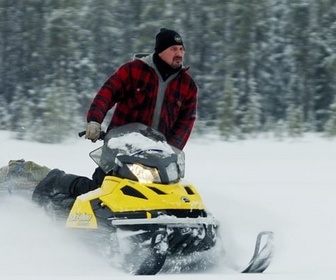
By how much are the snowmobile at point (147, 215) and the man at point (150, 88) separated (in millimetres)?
323

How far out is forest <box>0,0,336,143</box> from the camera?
19.1 m

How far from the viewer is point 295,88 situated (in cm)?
2117

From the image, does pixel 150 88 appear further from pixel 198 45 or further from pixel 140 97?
pixel 198 45

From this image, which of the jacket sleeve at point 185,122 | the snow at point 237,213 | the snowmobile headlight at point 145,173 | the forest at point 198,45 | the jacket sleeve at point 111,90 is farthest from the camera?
the forest at point 198,45

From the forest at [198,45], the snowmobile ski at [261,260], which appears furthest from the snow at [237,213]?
the forest at [198,45]

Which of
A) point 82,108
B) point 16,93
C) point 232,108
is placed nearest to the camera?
point 232,108

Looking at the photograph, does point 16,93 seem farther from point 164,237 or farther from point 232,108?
point 164,237

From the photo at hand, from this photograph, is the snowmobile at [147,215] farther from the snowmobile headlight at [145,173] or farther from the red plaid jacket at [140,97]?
the red plaid jacket at [140,97]

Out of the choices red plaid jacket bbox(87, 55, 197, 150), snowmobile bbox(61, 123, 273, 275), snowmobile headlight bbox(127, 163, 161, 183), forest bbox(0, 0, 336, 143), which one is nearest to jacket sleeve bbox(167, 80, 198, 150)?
red plaid jacket bbox(87, 55, 197, 150)

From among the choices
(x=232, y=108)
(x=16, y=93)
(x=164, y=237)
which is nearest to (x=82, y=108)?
(x=16, y=93)

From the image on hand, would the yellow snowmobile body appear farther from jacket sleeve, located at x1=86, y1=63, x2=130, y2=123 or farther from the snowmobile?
jacket sleeve, located at x1=86, y1=63, x2=130, y2=123

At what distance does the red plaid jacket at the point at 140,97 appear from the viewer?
5.48m

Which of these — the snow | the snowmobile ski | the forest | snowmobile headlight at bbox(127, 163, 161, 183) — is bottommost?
the forest

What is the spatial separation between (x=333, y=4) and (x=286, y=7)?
124cm
